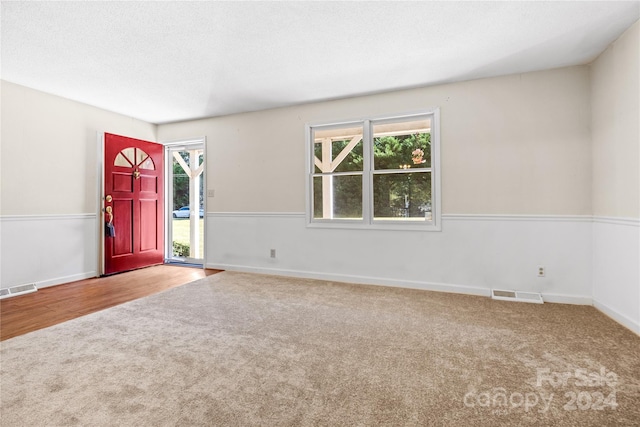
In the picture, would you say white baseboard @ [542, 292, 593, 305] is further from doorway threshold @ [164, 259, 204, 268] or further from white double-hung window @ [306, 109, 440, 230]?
doorway threshold @ [164, 259, 204, 268]

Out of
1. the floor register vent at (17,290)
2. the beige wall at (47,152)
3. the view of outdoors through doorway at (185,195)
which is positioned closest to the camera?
the floor register vent at (17,290)

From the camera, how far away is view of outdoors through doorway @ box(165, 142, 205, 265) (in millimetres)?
5518

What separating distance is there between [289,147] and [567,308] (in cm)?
372

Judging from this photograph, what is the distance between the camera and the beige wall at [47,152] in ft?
11.5

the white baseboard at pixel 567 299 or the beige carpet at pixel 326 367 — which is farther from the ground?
the white baseboard at pixel 567 299

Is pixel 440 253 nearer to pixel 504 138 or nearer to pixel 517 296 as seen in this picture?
pixel 517 296

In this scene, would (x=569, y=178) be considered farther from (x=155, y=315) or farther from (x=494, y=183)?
(x=155, y=315)

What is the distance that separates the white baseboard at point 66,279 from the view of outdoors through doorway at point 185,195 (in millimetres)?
1311

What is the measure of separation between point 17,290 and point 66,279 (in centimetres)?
54

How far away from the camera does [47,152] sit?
385cm

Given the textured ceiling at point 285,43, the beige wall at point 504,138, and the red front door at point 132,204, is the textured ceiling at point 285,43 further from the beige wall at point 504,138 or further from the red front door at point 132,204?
the red front door at point 132,204

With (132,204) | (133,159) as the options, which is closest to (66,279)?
(132,204)

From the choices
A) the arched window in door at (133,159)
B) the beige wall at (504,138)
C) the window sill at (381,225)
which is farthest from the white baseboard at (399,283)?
the arched window in door at (133,159)

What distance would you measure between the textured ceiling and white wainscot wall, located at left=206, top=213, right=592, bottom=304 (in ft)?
5.58
